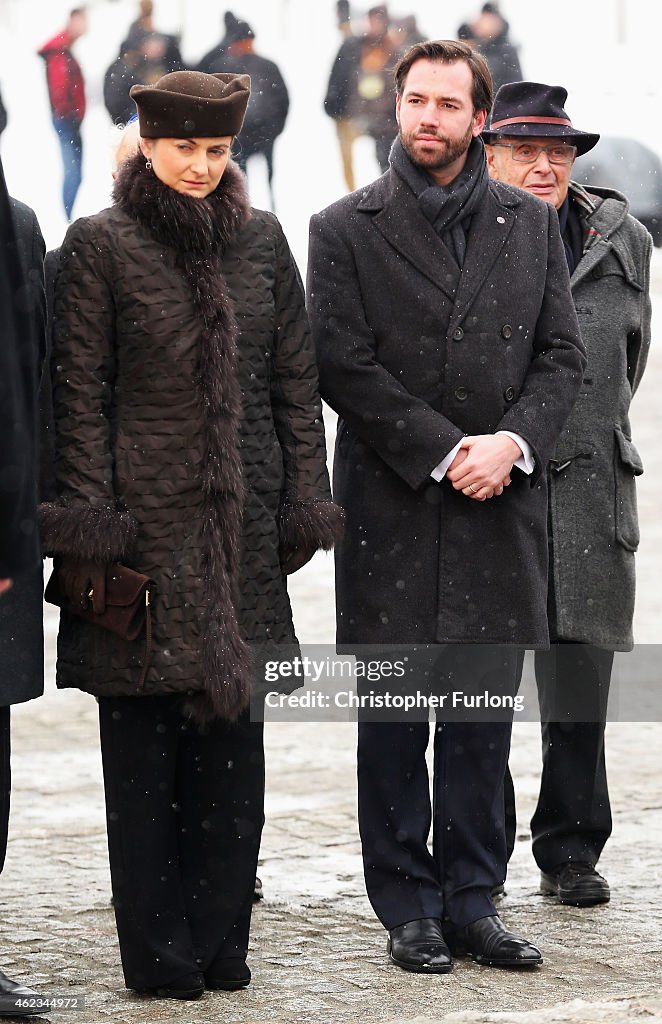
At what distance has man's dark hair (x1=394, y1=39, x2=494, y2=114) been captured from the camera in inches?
184

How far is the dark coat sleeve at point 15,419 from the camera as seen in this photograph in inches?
125

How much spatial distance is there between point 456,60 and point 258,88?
37.1ft

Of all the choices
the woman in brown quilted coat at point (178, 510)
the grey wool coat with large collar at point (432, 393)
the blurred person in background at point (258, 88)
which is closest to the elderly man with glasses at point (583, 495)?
the grey wool coat with large collar at point (432, 393)

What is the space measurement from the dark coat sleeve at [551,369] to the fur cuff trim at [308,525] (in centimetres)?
55

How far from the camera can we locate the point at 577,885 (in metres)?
5.13

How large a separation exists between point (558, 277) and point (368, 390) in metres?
0.63

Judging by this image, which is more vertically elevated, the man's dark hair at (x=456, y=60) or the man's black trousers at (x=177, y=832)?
the man's dark hair at (x=456, y=60)

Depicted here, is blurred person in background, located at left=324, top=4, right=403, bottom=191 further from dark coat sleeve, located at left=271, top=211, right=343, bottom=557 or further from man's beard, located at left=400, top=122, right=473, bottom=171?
dark coat sleeve, located at left=271, top=211, right=343, bottom=557

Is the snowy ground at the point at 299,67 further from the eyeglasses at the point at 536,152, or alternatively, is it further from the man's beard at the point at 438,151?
the man's beard at the point at 438,151

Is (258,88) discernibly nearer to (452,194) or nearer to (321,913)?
(452,194)

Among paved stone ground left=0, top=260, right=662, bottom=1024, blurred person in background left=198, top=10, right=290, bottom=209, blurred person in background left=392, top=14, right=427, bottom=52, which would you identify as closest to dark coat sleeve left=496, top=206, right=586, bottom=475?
paved stone ground left=0, top=260, right=662, bottom=1024

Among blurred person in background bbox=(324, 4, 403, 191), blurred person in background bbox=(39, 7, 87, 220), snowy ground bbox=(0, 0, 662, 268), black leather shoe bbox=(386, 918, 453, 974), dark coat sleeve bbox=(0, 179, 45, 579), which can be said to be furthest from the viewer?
blurred person in background bbox=(324, 4, 403, 191)

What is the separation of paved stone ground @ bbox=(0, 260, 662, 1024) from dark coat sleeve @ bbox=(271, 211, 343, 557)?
105cm

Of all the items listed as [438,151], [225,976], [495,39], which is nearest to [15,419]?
[225,976]
